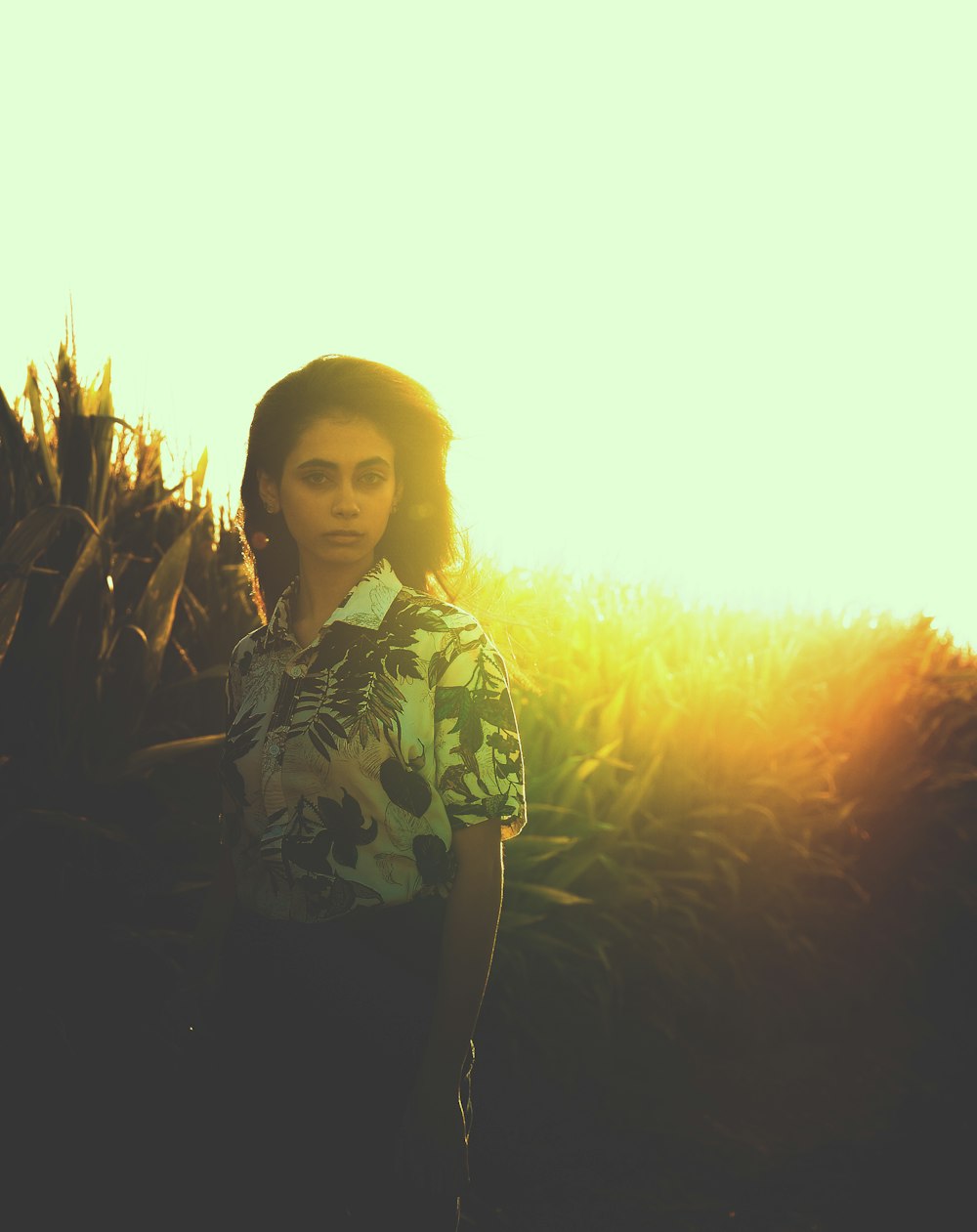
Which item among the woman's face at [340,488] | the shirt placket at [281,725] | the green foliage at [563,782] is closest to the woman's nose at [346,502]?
the woman's face at [340,488]

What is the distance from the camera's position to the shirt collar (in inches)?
68.4

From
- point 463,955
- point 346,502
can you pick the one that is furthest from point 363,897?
point 346,502

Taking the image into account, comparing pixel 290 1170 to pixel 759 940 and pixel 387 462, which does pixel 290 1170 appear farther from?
pixel 759 940

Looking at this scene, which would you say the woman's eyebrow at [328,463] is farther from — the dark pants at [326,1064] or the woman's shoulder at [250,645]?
the dark pants at [326,1064]

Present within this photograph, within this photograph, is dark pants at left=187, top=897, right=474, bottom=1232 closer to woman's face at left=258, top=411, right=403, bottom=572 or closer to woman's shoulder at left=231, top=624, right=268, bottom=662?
woman's shoulder at left=231, top=624, right=268, bottom=662

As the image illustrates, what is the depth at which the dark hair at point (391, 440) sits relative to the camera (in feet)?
6.24

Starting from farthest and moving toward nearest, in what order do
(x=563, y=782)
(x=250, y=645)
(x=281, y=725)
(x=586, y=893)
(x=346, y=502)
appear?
(x=563, y=782) → (x=586, y=893) → (x=250, y=645) → (x=346, y=502) → (x=281, y=725)

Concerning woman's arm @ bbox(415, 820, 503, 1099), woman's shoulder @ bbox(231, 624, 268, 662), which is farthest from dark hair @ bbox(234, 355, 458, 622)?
woman's arm @ bbox(415, 820, 503, 1099)

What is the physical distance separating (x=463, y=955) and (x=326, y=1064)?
306 mm

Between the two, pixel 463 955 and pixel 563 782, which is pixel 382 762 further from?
pixel 563 782

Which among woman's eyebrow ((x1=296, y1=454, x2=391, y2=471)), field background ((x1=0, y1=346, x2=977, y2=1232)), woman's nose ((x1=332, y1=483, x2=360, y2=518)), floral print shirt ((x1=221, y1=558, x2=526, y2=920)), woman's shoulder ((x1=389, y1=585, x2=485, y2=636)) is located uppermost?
woman's eyebrow ((x1=296, y1=454, x2=391, y2=471))

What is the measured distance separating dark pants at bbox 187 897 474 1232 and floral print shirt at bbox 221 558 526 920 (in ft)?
0.20

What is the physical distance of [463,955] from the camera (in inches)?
62.6

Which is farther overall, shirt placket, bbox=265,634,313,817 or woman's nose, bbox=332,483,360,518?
woman's nose, bbox=332,483,360,518
